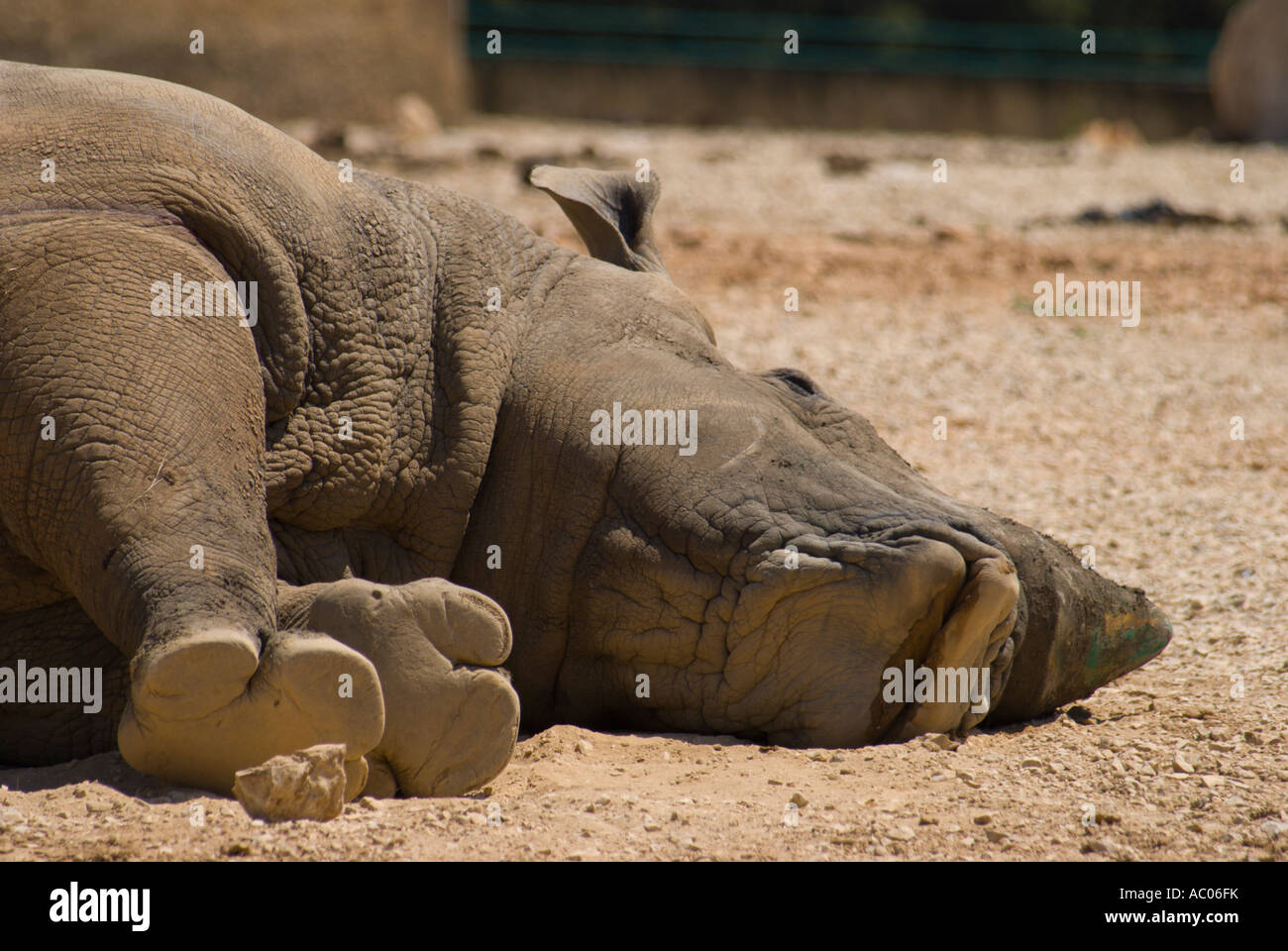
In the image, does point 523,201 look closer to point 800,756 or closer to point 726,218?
point 726,218

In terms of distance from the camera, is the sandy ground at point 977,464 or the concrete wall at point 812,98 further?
the concrete wall at point 812,98

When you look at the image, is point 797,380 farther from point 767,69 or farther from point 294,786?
point 767,69

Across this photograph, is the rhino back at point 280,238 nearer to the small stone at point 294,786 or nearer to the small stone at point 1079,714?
the small stone at point 294,786

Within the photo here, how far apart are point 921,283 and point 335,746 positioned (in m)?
7.71

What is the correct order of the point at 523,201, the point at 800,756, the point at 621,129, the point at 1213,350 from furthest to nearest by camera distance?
the point at 621,129 < the point at 523,201 < the point at 1213,350 < the point at 800,756

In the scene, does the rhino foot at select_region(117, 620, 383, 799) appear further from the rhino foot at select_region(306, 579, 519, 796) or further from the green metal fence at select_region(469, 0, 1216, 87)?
the green metal fence at select_region(469, 0, 1216, 87)

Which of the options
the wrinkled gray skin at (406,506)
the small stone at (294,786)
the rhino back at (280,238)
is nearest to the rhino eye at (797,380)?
the wrinkled gray skin at (406,506)

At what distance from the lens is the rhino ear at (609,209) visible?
446 cm

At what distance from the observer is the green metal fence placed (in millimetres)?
19797

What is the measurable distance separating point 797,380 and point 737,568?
65cm

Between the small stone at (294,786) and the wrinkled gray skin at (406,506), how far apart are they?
6 centimetres

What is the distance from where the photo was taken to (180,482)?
123 inches

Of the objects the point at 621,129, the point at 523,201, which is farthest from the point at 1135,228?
the point at 621,129

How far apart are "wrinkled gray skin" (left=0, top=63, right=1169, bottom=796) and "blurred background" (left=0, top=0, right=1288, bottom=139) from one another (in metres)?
12.4
